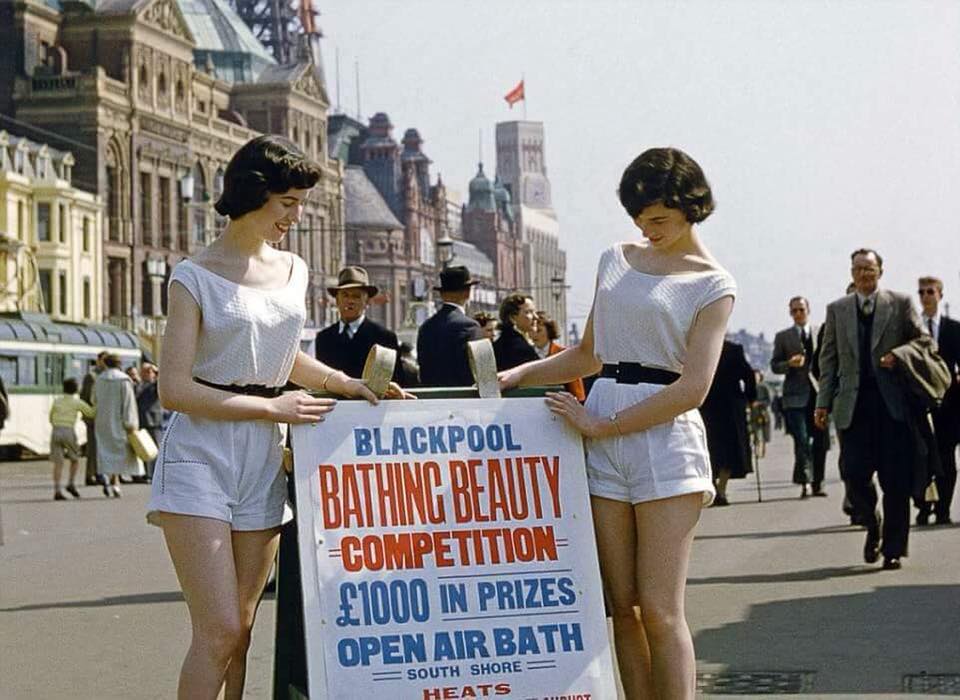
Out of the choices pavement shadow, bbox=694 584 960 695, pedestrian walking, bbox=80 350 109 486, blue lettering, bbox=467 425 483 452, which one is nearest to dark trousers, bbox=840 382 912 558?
pavement shadow, bbox=694 584 960 695

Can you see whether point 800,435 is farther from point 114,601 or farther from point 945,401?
point 114,601

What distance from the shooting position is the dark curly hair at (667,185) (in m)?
5.25

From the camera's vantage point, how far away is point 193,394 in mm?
5090

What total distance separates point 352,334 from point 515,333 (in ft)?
5.55

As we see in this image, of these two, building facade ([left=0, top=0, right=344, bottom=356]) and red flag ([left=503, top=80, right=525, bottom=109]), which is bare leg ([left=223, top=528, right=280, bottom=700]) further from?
red flag ([left=503, top=80, right=525, bottom=109])

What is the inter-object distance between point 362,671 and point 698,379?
1.14 metres

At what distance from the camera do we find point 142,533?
17297mm

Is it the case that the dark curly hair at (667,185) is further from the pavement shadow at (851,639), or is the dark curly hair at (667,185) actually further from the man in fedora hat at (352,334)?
the man in fedora hat at (352,334)

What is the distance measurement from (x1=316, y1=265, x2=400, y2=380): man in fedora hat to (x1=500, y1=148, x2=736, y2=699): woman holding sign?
238 inches

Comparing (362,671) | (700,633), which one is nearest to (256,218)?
(362,671)

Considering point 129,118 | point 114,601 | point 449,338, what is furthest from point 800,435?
point 129,118

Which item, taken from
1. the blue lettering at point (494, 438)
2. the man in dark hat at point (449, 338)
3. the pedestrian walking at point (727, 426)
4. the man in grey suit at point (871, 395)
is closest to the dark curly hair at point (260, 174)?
the blue lettering at point (494, 438)

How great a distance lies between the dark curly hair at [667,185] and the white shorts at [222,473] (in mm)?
1101

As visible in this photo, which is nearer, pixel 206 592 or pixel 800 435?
pixel 206 592
